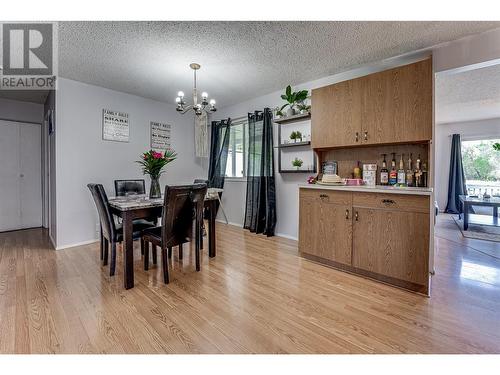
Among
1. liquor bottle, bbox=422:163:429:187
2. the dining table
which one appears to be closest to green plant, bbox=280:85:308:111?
liquor bottle, bbox=422:163:429:187

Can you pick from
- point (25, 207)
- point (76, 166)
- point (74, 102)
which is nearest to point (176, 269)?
point (76, 166)

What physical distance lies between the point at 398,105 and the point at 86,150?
13.9ft

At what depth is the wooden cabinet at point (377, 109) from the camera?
7.46 ft

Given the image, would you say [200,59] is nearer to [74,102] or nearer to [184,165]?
[74,102]

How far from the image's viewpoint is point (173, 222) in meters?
2.37

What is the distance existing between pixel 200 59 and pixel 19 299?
293 cm

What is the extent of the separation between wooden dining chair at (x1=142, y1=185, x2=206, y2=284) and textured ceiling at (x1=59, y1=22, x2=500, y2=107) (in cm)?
150

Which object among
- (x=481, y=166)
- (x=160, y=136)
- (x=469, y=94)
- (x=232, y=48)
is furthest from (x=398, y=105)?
(x=481, y=166)

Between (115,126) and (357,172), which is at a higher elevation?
(115,126)

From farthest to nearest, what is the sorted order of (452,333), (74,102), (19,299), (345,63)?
1. (74,102)
2. (345,63)
3. (19,299)
4. (452,333)

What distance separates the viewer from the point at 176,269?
2645mm

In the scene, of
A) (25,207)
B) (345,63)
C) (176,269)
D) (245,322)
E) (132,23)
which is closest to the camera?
(245,322)

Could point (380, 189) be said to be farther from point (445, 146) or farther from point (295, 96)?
point (445, 146)

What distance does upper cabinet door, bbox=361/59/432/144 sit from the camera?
225 centimetres
